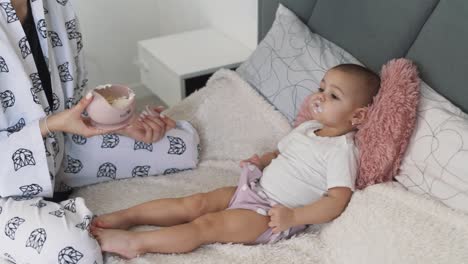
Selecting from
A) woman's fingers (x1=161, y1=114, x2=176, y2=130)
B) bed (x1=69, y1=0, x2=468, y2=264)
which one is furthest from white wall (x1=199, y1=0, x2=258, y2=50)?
woman's fingers (x1=161, y1=114, x2=176, y2=130)

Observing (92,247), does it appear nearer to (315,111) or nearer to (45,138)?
(45,138)

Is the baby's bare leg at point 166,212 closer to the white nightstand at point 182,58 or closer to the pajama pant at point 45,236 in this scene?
the pajama pant at point 45,236

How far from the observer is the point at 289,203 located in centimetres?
133

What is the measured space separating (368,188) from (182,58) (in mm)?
1139

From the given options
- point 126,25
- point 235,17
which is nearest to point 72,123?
point 235,17

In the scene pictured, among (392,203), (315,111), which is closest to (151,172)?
(315,111)

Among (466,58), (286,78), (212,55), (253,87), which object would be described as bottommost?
(212,55)

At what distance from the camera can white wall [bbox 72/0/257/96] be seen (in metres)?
2.56

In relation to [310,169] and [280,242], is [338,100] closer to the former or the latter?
[310,169]

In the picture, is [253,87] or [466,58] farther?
[253,87]

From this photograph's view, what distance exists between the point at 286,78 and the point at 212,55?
67cm

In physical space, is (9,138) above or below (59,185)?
above

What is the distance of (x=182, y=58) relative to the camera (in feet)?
7.07

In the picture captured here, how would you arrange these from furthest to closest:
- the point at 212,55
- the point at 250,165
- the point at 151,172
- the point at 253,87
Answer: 1. the point at 212,55
2. the point at 253,87
3. the point at 151,172
4. the point at 250,165
